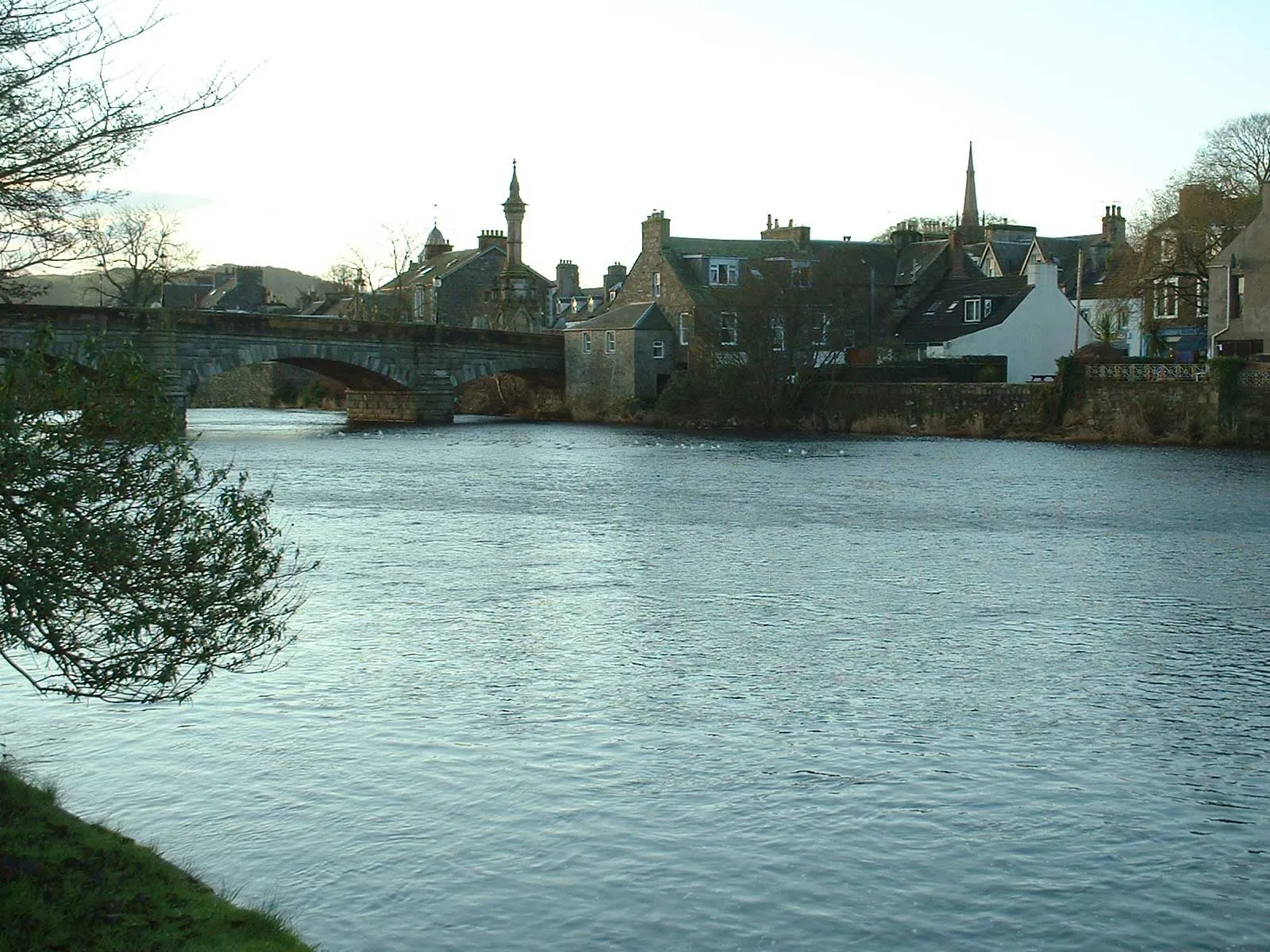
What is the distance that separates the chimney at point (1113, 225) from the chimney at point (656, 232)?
24.8 metres

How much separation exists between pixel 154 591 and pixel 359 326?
59338 mm

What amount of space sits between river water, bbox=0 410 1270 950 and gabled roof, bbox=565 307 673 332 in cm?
4437

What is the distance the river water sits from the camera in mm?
9367

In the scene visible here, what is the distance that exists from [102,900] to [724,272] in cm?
6704

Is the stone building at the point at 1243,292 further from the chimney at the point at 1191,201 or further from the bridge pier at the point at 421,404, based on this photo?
the bridge pier at the point at 421,404

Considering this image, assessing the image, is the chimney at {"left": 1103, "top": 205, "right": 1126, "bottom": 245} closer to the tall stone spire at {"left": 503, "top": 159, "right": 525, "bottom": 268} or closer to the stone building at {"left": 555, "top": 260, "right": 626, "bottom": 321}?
the stone building at {"left": 555, "top": 260, "right": 626, "bottom": 321}

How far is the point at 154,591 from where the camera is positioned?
8422mm

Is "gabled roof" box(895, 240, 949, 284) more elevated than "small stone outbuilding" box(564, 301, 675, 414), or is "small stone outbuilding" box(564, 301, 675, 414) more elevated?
"gabled roof" box(895, 240, 949, 284)

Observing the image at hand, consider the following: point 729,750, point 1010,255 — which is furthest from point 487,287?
point 729,750

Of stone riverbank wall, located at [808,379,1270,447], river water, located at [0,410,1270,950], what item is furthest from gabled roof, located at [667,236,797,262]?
river water, located at [0,410,1270,950]

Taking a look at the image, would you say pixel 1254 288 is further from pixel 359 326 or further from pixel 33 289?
pixel 33 289

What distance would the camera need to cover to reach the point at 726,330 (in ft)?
204

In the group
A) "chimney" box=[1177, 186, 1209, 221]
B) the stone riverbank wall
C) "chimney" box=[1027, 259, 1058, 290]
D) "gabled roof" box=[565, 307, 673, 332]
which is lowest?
the stone riverbank wall

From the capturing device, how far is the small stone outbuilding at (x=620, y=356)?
2729 inches
